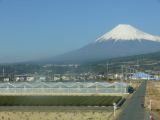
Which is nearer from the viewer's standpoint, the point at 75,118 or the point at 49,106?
the point at 75,118

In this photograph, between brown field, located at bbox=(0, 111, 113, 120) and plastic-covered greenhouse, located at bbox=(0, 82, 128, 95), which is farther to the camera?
plastic-covered greenhouse, located at bbox=(0, 82, 128, 95)

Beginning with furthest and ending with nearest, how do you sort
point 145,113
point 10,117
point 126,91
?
point 126,91, point 10,117, point 145,113

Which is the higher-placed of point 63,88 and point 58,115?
point 63,88

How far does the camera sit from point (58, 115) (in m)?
28.0

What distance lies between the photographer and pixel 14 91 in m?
49.4

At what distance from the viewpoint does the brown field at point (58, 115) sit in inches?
1074

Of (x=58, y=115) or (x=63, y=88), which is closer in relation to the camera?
(x=58, y=115)

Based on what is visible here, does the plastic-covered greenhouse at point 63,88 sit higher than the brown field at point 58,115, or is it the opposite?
the plastic-covered greenhouse at point 63,88

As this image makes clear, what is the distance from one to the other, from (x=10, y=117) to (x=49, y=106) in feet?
15.2

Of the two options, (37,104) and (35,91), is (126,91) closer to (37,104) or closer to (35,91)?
(35,91)

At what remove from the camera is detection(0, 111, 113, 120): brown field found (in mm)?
27288

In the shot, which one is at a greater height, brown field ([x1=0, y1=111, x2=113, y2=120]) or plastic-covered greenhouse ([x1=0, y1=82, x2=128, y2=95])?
plastic-covered greenhouse ([x1=0, y1=82, x2=128, y2=95])

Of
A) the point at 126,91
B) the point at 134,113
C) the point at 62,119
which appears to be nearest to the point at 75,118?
the point at 62,119

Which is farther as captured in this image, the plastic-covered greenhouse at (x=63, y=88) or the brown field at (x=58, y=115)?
the plastic-covered greenhouse at (x=63, y=88)
